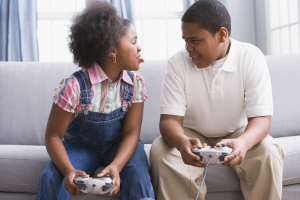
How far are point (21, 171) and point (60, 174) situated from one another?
0.27 metres

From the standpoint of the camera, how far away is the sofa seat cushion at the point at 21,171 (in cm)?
119

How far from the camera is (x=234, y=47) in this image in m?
1.24

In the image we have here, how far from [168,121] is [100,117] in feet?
0.88

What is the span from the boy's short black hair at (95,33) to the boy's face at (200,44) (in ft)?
0.86

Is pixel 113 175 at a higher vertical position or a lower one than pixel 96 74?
lower

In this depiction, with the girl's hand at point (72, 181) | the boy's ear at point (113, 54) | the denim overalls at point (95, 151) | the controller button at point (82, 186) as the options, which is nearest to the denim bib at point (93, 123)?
the denim overalls at point (95, 151)

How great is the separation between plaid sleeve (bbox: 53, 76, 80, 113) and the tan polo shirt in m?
0.35

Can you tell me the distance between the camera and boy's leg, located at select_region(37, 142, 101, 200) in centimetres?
99

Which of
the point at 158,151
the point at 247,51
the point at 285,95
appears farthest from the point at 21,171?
the point at 285,95

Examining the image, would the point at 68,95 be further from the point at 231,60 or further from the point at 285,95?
the point at 285,95

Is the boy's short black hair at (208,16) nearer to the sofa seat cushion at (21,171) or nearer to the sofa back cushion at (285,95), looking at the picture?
the sofa back cushion at (285,95)

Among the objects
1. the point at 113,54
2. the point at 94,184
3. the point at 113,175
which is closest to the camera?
the point at 94,184

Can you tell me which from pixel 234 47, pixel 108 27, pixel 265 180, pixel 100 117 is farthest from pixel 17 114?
pixel 265 180

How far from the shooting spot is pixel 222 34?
1.18 meters
